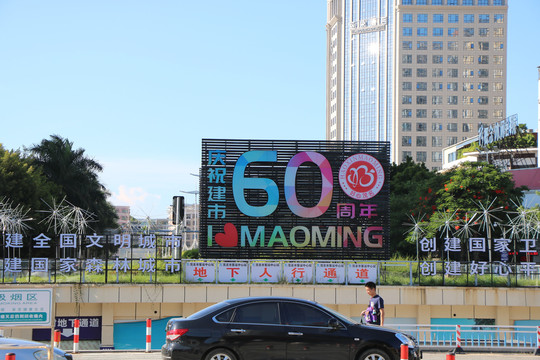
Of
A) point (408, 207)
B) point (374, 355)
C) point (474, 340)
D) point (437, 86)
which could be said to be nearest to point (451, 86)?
point (437, 86)

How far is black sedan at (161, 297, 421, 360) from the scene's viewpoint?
→ 1195 cm

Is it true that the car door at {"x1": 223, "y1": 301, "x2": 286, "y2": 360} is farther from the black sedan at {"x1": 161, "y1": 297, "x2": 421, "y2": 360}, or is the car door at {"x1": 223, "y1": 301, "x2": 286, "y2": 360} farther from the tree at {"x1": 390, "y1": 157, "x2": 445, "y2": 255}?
the tree at {"x1": 390, "y1": 157, "x2": 445, "y2": 255}

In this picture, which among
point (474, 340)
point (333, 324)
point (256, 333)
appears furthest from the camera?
point (474, 340)

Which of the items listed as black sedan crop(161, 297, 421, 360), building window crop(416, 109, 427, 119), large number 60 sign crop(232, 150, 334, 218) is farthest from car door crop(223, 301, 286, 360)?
building window crop(416, 109, 427, 119)

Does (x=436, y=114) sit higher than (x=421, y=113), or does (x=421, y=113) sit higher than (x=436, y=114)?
(x=421, y=113)

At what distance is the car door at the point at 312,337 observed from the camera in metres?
12.1

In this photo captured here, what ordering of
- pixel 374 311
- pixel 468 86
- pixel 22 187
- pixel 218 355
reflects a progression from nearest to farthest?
pixel 218 355
pixel 374 311
pixel 22 187
pixel 468 86

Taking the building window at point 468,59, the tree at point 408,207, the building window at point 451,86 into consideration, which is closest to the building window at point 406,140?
the building window at point 451,86

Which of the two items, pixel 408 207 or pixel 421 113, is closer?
pixel 408 207

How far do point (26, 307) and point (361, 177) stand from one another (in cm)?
2067

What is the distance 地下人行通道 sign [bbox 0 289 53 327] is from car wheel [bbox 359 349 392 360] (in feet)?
19.4

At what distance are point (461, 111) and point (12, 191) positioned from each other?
281 ft

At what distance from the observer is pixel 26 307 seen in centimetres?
1303

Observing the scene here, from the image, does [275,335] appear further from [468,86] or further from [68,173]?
[468,86]
